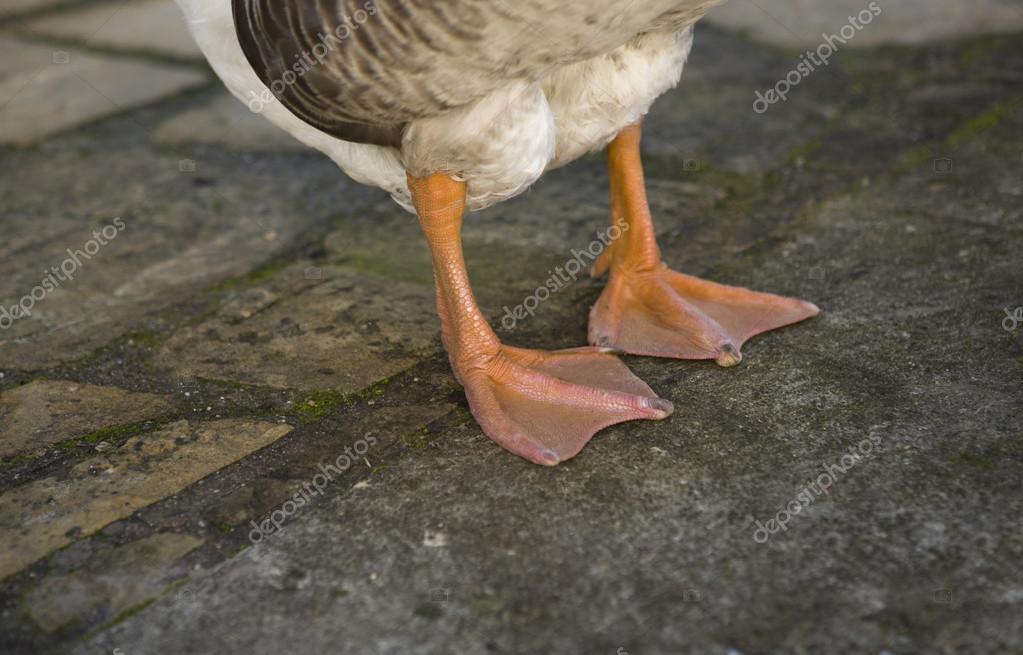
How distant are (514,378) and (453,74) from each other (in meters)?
0.78

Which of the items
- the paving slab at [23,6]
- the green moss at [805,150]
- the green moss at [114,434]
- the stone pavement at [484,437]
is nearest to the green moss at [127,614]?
the stone pavement at [484,437]

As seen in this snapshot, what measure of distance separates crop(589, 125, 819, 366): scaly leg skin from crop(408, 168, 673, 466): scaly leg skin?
177 millimetres

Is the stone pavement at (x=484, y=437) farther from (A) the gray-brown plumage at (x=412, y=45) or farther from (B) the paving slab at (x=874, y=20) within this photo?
(A) the gray-brown plumage at (x=412, y=45)

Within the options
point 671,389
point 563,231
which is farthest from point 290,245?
point 671,389

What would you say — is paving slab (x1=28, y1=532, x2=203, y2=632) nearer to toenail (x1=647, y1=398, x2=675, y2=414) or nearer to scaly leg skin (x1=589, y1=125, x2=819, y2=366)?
toenail (x1=647, y1=398, x2=675, y2=414)

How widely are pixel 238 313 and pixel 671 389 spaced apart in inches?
52.6

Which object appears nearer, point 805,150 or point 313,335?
point 313,335

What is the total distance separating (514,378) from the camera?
2652 millimetres

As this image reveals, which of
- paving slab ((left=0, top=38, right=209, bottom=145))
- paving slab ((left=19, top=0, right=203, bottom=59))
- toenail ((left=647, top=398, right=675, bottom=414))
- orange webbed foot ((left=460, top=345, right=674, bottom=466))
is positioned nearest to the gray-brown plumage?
orange webbed foot ((left=460, top=345, right=674, bottom=466))

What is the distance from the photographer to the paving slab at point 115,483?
2.26 metres

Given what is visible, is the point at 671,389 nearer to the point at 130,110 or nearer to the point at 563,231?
the point at 563,231

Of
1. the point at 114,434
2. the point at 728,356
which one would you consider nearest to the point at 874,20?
the point at 728,356

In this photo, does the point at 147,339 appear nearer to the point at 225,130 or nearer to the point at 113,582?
the point at 113,582

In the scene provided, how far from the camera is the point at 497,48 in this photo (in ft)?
7.17
